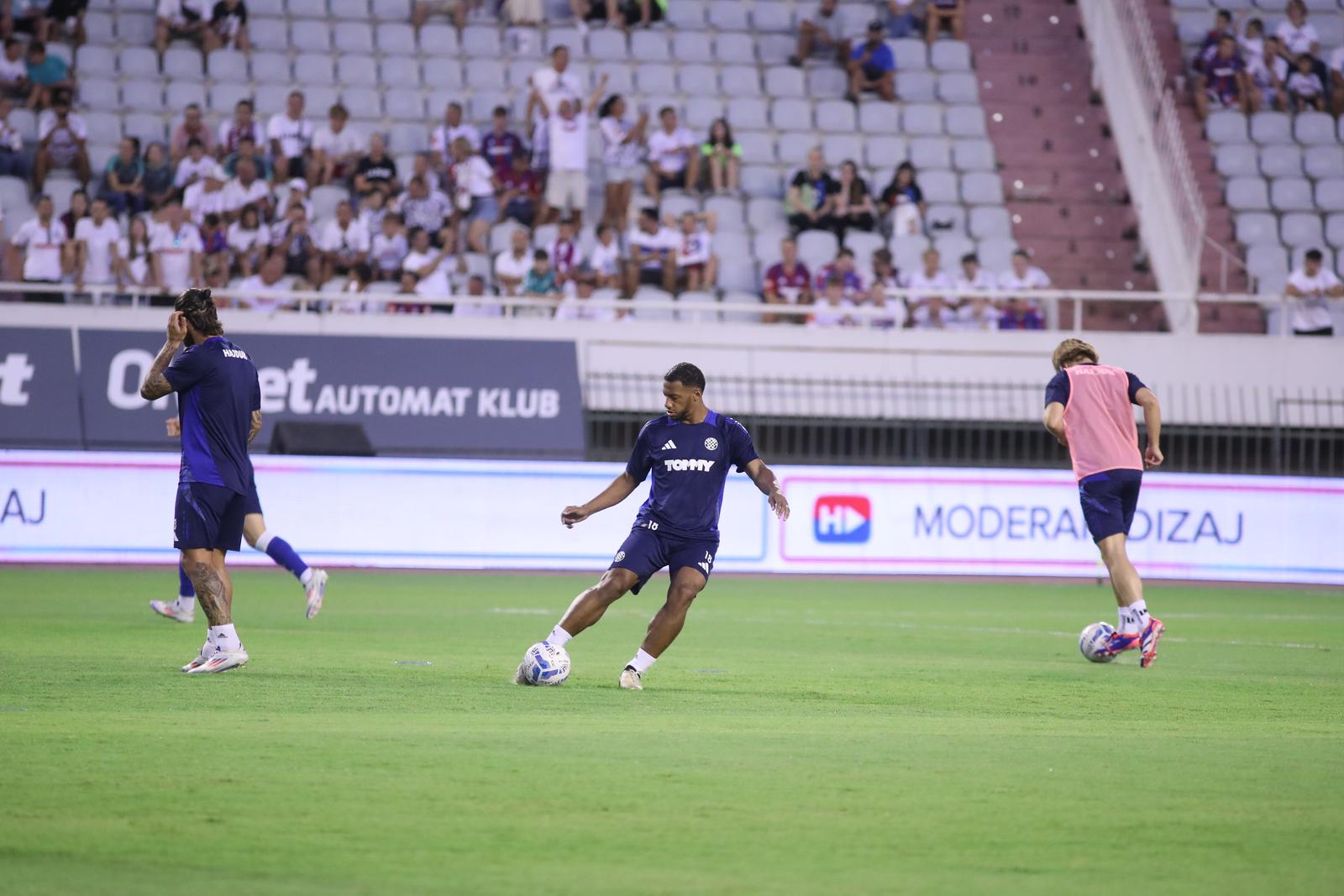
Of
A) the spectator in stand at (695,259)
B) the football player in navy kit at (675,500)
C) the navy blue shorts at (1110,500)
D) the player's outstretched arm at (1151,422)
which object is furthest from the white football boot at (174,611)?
the spectator in stand at (695,259)

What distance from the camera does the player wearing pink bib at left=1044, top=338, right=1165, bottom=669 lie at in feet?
40.9

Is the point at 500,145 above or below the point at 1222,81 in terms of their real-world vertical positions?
below

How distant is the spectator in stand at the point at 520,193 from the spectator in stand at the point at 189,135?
403 cm

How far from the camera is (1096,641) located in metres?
12.5

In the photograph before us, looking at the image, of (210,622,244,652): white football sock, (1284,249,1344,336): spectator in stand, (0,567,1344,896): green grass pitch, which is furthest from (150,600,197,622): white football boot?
(1284,249,1344,336): spectator in stand

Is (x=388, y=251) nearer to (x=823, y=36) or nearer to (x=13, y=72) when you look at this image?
(x=13, y=72)

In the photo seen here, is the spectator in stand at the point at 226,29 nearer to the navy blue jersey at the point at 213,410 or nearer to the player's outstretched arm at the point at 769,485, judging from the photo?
the navy blue jersey at the point at 213,410

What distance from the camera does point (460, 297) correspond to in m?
22.6

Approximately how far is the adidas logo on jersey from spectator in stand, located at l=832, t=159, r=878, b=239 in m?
15.8

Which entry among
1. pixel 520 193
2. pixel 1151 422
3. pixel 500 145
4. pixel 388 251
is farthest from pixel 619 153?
pixel 1151 422

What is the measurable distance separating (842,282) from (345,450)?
7.29 metres

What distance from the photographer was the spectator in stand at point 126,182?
79.5ft

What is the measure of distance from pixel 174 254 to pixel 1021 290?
1136 centimetres

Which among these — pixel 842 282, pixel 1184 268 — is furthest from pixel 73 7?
pixel 1184 268
